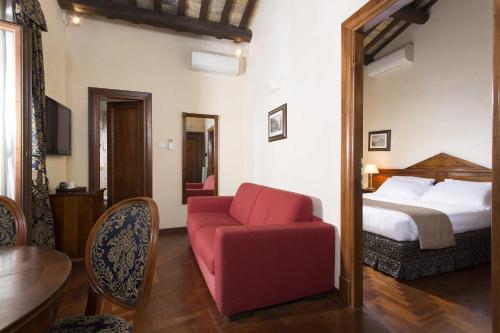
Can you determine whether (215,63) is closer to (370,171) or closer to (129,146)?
(129,146)

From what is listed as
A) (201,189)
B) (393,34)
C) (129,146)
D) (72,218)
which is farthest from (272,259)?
(393,34)

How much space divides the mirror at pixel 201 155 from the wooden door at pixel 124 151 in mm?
759

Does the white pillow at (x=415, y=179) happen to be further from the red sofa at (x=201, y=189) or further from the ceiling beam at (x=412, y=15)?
the red sofa at (x=201, y=189)

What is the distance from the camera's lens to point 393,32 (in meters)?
4.54

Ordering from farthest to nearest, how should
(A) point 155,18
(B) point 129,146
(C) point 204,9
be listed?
1. (B) point 129,146
2. (C) point 204,9
3. (A) point 155,18

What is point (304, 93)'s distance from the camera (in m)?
2.56

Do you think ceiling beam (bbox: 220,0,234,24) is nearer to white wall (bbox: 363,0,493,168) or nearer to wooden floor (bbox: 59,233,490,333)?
white wall (bbox: 363,0,493,168)

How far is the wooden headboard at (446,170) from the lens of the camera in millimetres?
3223

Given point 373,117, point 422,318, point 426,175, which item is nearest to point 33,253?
point 422,318

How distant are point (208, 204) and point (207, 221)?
606mm

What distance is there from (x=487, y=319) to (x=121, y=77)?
15.4 feet

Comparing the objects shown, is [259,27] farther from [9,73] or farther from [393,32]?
[9,73]

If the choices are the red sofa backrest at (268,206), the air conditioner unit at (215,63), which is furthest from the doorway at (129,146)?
the red sofa backrest at (268,206)

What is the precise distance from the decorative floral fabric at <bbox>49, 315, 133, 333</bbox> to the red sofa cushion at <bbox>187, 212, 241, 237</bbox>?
1.51 metres
